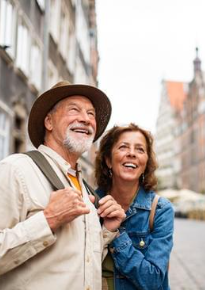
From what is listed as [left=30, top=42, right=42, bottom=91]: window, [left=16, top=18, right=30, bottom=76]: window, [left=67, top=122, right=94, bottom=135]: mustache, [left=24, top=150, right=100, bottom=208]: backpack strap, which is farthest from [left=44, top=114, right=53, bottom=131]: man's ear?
[left=30, top=42, right=42, bottom=91]: window

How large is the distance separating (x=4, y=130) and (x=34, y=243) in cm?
1013

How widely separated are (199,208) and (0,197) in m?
41.5

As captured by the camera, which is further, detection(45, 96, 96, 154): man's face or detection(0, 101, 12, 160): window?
detection(0, 101, 12, 160): window

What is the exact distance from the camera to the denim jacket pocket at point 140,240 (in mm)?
2820

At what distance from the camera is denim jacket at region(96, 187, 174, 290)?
2.67 metres

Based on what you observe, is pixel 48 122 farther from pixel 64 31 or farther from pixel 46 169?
pixel 64 31

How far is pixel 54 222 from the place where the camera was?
2.21 metres

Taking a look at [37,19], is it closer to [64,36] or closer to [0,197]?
[64,36]

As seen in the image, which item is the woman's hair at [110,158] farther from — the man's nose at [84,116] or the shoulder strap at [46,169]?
the shoulder strap at [46,169]

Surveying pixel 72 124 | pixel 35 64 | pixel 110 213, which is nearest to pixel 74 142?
pixel 72 124

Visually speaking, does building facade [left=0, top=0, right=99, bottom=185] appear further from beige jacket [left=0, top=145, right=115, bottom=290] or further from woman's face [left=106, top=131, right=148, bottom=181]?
beige jacket [left=0, top=145, right=115, bottom=290]

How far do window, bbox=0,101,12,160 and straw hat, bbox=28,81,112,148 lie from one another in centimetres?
908

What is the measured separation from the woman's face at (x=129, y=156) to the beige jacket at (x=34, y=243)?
0.70 meters

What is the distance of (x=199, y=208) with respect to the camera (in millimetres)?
42594
